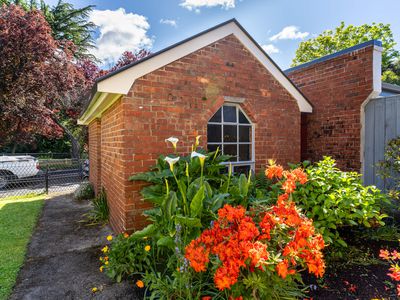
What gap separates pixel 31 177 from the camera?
10477 mm

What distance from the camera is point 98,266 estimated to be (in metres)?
3.25

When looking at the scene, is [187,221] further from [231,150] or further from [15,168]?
[15,168]

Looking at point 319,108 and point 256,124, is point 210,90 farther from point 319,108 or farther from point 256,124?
point 319,108

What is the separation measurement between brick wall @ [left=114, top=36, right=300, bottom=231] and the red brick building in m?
0.02

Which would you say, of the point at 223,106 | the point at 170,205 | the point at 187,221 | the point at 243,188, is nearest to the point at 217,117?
the point at 223,106

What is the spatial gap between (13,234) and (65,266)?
7.00ft

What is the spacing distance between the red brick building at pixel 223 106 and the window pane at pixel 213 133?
0.02m

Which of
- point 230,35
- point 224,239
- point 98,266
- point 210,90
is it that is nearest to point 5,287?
point 98,266

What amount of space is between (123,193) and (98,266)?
1.08 m

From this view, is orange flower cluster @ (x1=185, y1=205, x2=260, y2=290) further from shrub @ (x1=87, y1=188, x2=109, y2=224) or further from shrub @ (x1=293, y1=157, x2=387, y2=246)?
shrub @ (x1=87, y1=188, x2=109, y2=224)

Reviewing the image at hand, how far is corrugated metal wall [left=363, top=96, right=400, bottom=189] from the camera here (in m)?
4.79

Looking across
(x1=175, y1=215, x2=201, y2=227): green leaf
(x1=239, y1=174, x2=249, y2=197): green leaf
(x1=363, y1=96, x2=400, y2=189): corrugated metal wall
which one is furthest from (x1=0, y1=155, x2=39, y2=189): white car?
(x1=363, y1=96, x2=400, y2=189): corrugated metal wall

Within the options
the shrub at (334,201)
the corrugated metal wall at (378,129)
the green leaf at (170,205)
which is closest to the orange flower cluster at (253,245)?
the green leaf at (170,205)

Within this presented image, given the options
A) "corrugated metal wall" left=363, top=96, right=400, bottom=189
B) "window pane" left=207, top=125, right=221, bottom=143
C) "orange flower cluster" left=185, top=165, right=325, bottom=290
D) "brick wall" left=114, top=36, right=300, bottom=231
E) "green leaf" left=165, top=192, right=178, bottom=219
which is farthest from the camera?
"corrugated metal wall" left=363, top=96, right=400, bottom=189
